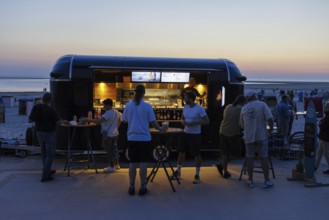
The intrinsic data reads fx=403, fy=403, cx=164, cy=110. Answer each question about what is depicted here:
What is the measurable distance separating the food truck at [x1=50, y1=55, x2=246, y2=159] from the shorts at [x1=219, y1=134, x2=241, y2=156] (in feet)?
7.31

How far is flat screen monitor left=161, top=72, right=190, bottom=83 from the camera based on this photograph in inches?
395

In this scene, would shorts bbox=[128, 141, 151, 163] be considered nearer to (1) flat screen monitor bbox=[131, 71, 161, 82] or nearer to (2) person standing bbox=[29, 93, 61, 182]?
(2) person standing bbox=[29, 93, 61, 182]

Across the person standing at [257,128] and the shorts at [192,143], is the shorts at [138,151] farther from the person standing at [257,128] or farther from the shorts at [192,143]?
the person standing at [257,128]

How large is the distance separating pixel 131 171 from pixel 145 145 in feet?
1.59

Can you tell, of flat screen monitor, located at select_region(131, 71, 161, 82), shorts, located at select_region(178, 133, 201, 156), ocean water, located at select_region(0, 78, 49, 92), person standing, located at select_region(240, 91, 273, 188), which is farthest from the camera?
ocean water, located at select_region(0, 78, 49, 92)

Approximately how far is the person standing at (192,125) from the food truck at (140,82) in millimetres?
2655

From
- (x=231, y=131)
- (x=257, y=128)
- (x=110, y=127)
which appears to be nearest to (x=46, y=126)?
(x=110, y=127)

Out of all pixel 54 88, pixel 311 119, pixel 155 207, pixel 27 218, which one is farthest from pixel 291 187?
pixel 54 88

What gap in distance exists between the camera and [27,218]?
17.6 ft

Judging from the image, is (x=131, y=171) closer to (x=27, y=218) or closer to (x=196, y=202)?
(x=196, y=202)

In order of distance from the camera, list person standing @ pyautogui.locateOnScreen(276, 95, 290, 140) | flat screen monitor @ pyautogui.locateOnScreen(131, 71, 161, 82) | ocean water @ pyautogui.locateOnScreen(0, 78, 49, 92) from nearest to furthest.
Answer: flat screen monitor @ pyautogui.locateOnScreen(131, 71, 161, 82)
person standing @ pyautogui.locateOnScreen(276, 95, 290, 140)
ocean water @ pyautogui.locateOnScreen(0, 78, 49, 92)

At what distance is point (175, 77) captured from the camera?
1015 centimetres

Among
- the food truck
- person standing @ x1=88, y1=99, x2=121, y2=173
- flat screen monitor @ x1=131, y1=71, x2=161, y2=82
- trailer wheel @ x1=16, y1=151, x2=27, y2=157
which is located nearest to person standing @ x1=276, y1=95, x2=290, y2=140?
the food truck

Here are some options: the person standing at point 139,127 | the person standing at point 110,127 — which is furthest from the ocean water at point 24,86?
the person standing at point 139,127
